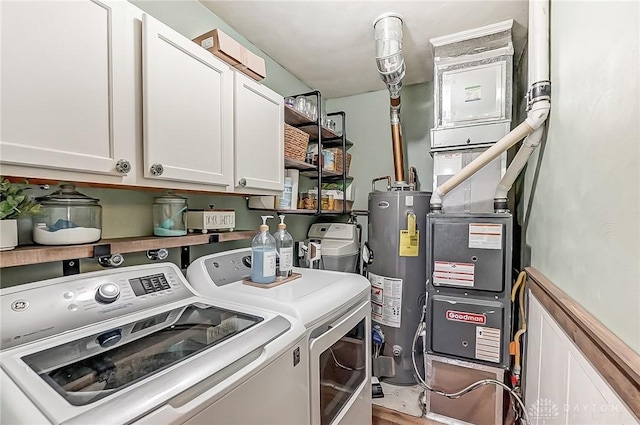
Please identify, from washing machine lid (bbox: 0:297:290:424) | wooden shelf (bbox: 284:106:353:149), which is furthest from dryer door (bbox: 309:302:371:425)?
wooden shelf (bbox: 284:106:353:149)

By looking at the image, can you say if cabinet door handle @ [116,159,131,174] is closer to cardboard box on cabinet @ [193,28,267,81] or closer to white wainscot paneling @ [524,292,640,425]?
cardboard box on cabinet @ [193,28,267,81]

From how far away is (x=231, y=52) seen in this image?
4.63ft

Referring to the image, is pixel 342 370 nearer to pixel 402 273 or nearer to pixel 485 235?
pixel 402 273

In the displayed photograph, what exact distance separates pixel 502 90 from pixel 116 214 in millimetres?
2300

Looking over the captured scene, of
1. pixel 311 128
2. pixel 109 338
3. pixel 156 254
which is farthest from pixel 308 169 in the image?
pixel 109 338

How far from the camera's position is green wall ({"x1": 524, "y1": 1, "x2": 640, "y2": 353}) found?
0.74 m

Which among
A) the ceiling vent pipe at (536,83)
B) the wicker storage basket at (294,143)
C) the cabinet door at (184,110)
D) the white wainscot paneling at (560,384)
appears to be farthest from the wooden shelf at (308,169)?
the white wainscot paneling at (560,384)

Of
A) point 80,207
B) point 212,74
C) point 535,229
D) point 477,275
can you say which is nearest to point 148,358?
point 80,207

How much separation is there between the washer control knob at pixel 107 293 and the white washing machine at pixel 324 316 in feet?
1.20

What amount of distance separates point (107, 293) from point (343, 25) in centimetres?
189

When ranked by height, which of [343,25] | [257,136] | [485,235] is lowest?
[485,235]

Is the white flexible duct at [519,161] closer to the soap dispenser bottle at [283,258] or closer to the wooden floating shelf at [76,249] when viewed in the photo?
the soap dispenser bottle at [283,258]

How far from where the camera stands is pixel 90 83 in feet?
3.03

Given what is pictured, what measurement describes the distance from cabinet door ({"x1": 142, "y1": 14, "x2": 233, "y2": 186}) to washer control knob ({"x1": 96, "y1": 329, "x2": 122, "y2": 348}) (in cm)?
52
